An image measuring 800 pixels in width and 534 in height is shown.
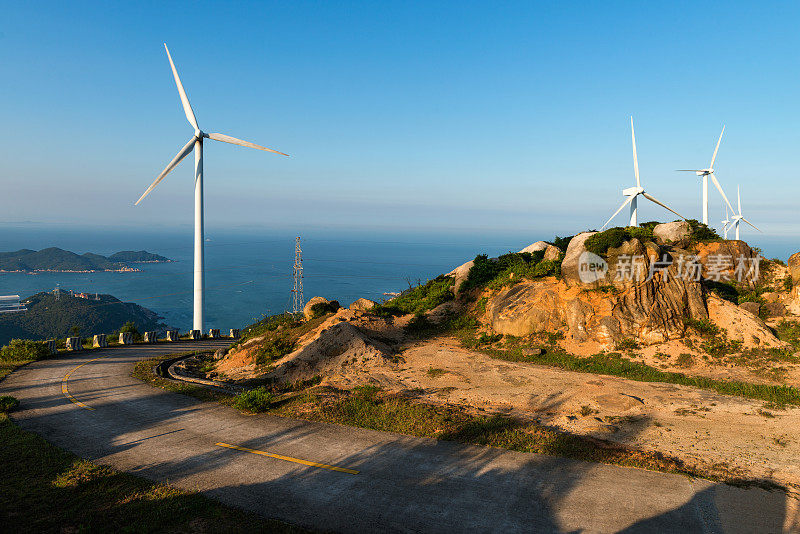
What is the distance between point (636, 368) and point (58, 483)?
30302 mm

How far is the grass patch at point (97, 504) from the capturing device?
436 inches

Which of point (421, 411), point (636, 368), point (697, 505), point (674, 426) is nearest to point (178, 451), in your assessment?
point (421, 411)

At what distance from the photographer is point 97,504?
1221 centimetres

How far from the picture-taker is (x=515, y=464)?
15.0m

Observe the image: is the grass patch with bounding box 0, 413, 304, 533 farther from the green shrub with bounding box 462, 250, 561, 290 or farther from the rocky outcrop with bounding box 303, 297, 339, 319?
the green shrub with bounding box 462, 250, 561, 290

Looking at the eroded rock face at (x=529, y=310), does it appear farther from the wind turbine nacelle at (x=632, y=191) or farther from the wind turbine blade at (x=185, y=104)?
the wind turbine blade at (x=185, y=104)

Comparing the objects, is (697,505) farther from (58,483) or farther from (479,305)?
(479,305)

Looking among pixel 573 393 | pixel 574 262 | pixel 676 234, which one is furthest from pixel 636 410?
pixel 676 234

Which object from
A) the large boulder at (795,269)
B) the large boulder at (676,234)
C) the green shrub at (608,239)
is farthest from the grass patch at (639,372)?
the large boulder at (795,269)

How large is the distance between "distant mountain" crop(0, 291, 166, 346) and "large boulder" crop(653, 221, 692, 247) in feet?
466

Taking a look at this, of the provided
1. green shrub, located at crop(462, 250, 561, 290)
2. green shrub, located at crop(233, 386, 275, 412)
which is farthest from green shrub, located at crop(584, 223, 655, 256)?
green shrub, located at crop(233, 386, 275, 412)

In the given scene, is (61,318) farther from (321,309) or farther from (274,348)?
(274,348)

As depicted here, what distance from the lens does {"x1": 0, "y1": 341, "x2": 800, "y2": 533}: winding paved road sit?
1166cm

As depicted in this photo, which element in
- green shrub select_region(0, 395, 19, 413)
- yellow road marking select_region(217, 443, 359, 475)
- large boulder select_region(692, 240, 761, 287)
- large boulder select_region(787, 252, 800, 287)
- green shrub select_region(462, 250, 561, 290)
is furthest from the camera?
large boulder select_region(692, 240, 761, 287)
